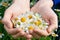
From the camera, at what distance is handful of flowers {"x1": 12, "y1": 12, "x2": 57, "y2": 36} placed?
3.12ft

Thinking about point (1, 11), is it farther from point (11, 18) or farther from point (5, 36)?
point (11, 18)

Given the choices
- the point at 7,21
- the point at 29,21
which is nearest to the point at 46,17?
the point at 29,21

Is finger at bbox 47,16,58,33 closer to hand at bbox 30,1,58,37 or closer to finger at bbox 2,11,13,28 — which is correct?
hand at bbox 30,1,58,37

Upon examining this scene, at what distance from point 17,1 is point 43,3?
0.10 metres

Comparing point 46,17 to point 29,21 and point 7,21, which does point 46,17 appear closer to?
point 29,21

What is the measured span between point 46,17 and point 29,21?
74mm

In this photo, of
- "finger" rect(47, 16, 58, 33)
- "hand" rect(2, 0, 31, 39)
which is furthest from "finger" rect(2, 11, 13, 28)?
"finger" rect(47, 16, 58, 33)

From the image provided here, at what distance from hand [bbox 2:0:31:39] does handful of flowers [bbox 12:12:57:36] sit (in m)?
0.02

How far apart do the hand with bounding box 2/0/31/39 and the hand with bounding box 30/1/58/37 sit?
0.03 meters

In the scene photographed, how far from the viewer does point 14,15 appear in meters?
0.99

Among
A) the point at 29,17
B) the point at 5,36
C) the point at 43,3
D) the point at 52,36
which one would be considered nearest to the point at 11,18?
the point at 29,17

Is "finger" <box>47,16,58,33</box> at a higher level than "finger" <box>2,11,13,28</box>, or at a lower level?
lower

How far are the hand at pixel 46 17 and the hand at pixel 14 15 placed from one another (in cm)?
3

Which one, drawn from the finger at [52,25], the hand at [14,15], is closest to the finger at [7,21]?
the hand at [14,15]
